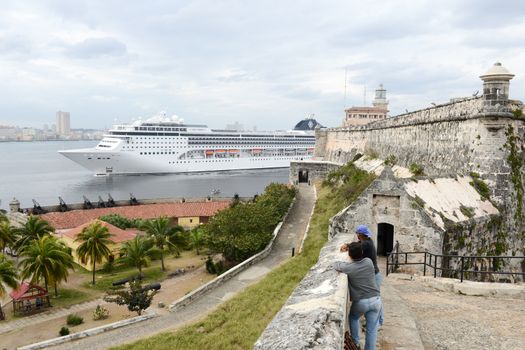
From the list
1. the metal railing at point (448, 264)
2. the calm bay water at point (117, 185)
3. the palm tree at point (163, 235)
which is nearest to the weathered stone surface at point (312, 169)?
the palm tree at point (163, 235)

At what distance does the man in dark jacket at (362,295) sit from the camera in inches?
172

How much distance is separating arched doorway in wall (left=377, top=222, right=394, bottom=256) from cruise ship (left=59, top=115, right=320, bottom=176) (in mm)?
71171

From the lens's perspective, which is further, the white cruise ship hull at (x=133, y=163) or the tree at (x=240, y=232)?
the white cruise ship hull at (x=133, y=163)

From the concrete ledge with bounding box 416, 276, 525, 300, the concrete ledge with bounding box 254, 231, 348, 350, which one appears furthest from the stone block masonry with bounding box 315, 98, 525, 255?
the concrete ledge with bounding box 254, 231, 348, 350

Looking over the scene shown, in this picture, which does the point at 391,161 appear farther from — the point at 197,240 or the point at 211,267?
the point at 197,240

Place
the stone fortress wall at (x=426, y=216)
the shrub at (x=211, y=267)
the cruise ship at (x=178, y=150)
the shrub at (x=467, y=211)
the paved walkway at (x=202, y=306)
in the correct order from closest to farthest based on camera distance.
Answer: the stone fortress wall at (x=426, y=216), the shrub at (x=467, y=211), the paved walkway at (x=202, y=306), the shrub at (x=211, y=267), the cruise ship at (x=178, y=150)

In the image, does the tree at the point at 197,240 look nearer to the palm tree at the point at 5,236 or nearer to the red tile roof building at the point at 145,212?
the red tile roof building at the point at 145,212

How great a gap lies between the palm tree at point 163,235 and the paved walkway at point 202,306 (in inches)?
272

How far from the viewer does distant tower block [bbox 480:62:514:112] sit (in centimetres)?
1352

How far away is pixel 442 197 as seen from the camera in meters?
11.4

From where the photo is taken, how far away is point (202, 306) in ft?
53.0

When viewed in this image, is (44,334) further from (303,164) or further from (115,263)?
(303,164)

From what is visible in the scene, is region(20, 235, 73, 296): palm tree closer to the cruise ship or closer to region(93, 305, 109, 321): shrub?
region(93, 305, 109, 321): shrub

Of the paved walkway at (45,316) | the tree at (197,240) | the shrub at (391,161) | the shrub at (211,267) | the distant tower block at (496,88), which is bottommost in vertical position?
the paved walkway at (45,316)
